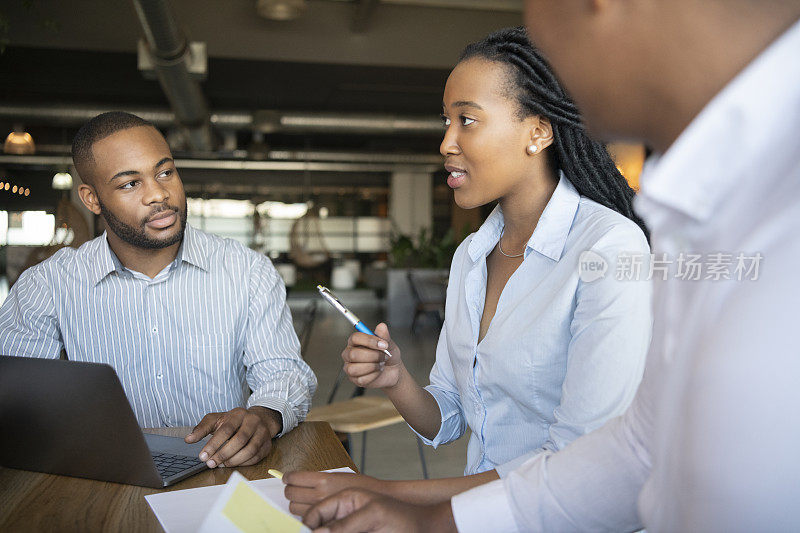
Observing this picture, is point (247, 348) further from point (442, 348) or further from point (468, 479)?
point (468, 479)

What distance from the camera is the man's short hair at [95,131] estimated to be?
192cm

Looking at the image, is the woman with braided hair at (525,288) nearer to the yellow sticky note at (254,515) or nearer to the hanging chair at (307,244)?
the yellow sticky note at (254,515)

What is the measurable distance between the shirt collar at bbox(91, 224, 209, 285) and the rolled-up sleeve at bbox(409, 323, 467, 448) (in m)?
0.78

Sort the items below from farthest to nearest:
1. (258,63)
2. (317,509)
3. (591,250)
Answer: (258,63), (591,250), (317,509)

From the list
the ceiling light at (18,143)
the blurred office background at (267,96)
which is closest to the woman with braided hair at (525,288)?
the blurred office background at (267,96)

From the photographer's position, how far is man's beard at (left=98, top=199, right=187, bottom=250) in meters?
1.91

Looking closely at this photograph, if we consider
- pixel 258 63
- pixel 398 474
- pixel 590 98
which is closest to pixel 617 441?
pixel 590 98

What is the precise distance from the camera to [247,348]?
196cm

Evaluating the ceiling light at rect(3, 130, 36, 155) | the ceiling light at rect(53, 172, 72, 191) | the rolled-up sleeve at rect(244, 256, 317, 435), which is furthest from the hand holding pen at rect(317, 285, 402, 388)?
the ceiling light at rect(53, 172, 72, 191)

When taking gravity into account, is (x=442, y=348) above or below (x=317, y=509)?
above

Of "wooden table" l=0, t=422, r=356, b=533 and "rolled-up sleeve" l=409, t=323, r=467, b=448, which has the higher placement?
→ "rolled-up sleeve" l=409, t=323, r=467, b=448

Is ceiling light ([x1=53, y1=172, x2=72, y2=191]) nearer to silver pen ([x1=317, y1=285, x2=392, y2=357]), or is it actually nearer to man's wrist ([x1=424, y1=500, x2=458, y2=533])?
silver pen ([x1=317, y1=285, x2=392, y2=357])

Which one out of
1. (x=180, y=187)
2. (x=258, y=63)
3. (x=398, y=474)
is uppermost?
(x=258, y=63)

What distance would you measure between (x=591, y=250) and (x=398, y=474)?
2774mm
